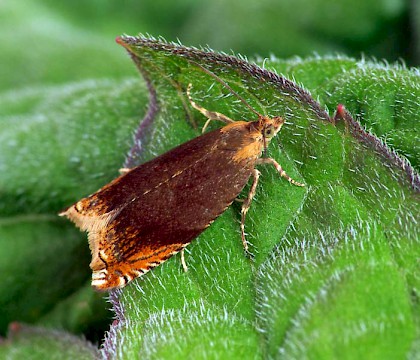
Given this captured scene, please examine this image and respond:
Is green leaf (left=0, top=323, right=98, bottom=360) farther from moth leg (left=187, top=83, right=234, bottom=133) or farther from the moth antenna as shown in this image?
the moth antenna

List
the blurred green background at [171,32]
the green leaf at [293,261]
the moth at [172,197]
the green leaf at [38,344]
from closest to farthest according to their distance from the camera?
the green leaf at [293,261] → the moth at [172,197] → the green leaf at [38,344] → the blurred green background at [171,32]

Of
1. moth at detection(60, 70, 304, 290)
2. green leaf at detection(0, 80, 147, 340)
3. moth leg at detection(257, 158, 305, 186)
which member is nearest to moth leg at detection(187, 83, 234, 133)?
moth at detection(60, 70, 304, 290)

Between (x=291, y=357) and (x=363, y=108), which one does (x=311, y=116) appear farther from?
(x=291, y=357)

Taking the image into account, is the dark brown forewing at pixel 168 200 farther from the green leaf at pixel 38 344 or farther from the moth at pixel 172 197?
the green leaf at pixel 38 344

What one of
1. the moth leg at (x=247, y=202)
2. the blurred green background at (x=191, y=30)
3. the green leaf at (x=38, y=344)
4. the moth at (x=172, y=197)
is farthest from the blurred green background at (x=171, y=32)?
the moth leg at (x=247, y=202)

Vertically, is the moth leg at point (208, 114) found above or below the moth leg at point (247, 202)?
above

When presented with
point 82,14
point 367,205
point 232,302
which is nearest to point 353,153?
point 367,205
